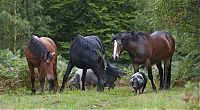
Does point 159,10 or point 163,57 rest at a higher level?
point 159,10

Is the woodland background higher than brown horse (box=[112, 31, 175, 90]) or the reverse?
the reverse

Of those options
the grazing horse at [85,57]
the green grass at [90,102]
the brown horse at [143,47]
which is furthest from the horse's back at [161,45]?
the green grass at [90,102]

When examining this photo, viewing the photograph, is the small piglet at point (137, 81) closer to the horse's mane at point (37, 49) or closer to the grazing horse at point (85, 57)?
the grazing horse at point (85, 57)

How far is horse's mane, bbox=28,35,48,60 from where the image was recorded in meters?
17.5

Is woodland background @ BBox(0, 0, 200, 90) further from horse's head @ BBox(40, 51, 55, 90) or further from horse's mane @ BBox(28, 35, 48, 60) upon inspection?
horse's head @ BBox(40, 51, 55, 90)

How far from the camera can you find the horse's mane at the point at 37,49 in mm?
17531

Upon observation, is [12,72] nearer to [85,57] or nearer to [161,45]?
[85,57]

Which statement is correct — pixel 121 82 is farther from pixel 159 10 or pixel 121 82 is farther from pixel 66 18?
pixel 66 18

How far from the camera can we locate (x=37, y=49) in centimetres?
1770

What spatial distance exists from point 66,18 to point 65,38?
1.78 m

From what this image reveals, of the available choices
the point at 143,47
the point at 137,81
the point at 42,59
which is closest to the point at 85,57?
the point at 42,59

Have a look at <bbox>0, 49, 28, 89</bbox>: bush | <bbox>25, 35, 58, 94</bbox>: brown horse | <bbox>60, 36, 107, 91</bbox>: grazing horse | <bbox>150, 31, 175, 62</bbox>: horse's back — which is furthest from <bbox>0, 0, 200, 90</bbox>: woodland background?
<bbox>25, 35, 58, 94</bbox>: brown horse

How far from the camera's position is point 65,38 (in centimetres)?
4197

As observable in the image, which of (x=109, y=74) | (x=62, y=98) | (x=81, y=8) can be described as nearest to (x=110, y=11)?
(x=81, y=8)
